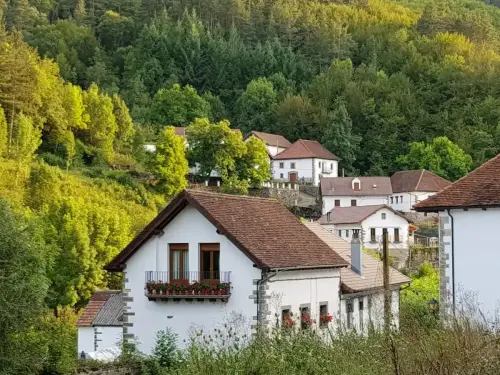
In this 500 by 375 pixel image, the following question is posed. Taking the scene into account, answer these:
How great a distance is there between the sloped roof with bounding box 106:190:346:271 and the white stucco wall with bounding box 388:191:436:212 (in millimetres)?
57197

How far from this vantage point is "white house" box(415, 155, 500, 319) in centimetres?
2231

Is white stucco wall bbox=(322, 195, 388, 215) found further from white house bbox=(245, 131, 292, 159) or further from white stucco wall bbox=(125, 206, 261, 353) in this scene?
white stucco wall bbox=(125, 206, 261, 353)

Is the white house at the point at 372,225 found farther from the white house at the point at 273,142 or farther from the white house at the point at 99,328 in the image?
the white house at the point at 99,328

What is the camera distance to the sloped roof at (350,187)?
87000 millimetres

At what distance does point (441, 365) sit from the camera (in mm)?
10297

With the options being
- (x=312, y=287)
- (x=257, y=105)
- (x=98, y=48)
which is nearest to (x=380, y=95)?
(x=257, y=105)

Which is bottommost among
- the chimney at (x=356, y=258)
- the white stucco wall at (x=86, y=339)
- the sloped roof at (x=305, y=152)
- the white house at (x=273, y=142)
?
the white stucco wall at (x=86, y=339)

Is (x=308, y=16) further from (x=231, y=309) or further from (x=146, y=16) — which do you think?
(x=231, y=309)

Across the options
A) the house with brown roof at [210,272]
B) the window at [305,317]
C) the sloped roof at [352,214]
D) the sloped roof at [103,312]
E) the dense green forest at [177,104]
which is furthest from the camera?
the sloped roof at [352,214]

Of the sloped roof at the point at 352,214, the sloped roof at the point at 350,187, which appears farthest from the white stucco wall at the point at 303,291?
the sloped roof at the point at 350,187

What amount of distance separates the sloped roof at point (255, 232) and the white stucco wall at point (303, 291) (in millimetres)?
421

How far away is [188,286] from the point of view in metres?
25.5

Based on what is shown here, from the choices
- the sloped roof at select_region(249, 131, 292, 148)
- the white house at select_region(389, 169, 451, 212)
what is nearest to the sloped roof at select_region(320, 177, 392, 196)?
the white house at select_region(389, 169, 451, 212)

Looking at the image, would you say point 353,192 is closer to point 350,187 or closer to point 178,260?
point 350,187
